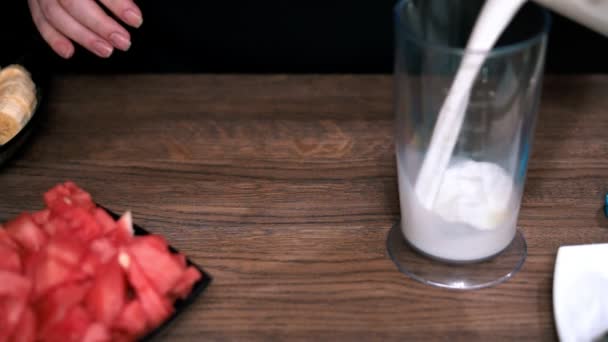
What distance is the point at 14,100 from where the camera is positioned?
92cm

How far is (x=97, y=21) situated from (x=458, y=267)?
1.99 ft

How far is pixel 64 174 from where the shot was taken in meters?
0.93

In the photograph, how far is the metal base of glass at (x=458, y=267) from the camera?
0.73 meters

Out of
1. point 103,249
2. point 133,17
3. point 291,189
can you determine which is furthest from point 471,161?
point 133,17

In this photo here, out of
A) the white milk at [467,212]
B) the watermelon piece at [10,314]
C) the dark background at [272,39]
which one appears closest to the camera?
the watermelon piece at [10,314]

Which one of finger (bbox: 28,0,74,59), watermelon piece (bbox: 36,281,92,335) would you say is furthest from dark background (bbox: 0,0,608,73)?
watermelon piece (bbox: 36,281,92,335)

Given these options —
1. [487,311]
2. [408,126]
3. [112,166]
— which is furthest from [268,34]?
[487,311]

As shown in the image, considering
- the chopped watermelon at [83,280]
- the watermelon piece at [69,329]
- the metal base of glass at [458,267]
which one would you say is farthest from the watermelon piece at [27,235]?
the metal base of glass at [458,267]

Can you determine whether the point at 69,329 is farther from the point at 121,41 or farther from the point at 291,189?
the point at 121,41

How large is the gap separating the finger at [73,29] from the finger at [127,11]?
46 millimetres

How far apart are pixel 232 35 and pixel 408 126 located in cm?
62

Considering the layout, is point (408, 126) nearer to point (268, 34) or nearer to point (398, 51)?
point (398, 51)

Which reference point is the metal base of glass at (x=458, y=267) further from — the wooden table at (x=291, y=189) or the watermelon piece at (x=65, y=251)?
the watermelon piece at (x=65, y=251)

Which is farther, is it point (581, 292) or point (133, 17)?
point (133, 17)
